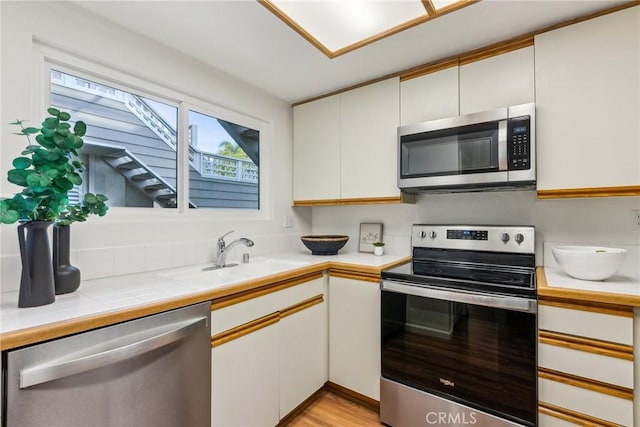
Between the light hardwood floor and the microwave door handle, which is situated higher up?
the microwave door handle

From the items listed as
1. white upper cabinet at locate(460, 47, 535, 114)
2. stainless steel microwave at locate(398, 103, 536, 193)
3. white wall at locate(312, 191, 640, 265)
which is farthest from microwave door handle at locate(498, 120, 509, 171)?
white wall at locate(312, 191, 640, 265)

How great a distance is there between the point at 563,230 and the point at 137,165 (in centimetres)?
255

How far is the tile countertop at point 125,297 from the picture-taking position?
2.84 ft

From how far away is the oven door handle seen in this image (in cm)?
133

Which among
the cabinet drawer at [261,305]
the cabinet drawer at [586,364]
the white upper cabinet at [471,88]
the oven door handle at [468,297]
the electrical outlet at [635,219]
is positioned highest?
the white upper cabinet at [471,88]

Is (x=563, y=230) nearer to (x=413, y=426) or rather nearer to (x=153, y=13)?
(x=413, y=426)

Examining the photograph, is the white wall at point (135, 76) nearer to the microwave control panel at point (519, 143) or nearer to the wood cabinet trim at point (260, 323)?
the wood cabinet trim at point (260, 323)

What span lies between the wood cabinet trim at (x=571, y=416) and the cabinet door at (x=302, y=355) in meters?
1.15

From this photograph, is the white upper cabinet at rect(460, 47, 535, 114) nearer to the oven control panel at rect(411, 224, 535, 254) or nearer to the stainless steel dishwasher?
the oven control panel at rect(411, 224, 535, 254)

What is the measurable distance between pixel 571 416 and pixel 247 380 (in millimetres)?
1423

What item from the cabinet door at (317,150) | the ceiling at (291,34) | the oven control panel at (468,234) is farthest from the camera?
the cabinet door at (317,150)

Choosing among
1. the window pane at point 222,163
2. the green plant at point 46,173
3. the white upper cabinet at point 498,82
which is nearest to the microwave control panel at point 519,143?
the white upper cabinet at point 498,82

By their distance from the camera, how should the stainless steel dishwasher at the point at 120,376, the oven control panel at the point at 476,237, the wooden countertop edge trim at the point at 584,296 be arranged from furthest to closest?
1. the oven control panel at the point at 476,237
2. the wooden countertop edge trim at the point at 584,296
3. the stainless steel dishwasher at the point at 120,376

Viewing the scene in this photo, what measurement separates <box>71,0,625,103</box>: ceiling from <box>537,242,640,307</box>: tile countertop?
4.27 ft
